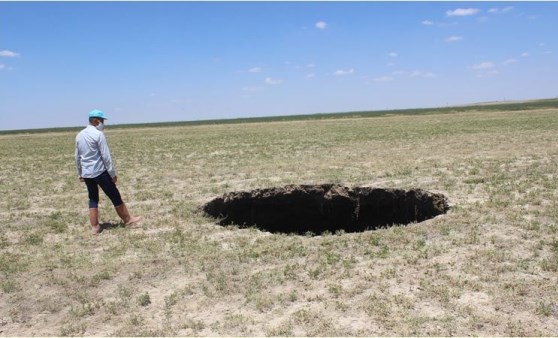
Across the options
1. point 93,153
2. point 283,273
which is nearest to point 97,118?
point 93,153

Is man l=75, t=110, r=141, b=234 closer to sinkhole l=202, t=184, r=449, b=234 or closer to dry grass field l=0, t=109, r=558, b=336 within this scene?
dry grass field l=0, t=109, r=558, b=336

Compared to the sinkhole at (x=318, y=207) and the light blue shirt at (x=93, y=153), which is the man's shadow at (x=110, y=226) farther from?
the sinkhole at (x=318, y=207)

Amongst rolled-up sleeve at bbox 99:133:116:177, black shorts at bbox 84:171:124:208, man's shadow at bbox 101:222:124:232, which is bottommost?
man's shadow at bbox 101:222:124:232

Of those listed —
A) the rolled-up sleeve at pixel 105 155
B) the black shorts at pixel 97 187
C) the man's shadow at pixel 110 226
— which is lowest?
the man's shadow at pixel 110 226

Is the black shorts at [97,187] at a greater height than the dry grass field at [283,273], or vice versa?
the black shorts at [97,187]

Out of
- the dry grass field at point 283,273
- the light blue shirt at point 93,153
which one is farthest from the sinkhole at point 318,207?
the light blue shirt at point 93,153

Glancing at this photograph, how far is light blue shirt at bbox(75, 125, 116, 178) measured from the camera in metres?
7.31

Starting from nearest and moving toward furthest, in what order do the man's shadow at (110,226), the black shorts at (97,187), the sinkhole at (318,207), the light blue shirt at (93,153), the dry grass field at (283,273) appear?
the dry grass field at (283,273)
the light blue shirt at (93,153)
the black shorts at (97,187)
the man's shadow at (110,226)
the sinkhole at (318,207)

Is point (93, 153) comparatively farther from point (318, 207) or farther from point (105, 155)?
point (318, 207)

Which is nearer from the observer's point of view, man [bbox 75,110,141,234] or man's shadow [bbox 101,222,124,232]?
man [bbox 75,110,141,234]

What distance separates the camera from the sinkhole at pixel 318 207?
973 centimetres

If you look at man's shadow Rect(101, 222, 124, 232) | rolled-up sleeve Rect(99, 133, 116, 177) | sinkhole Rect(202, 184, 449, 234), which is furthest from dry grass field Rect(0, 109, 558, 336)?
rolled-up sleeve Rect(99, 133, 116, 177)

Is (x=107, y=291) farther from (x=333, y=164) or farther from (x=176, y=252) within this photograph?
(x=333, y=164)

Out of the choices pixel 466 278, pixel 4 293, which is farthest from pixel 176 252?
pixel 466 278
